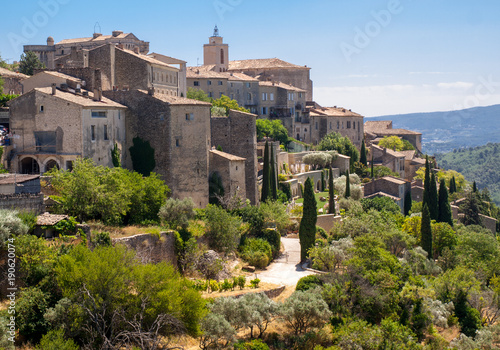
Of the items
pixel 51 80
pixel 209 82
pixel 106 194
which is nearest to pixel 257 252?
pixel 106 194

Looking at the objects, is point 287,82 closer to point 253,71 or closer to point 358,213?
point 253,71

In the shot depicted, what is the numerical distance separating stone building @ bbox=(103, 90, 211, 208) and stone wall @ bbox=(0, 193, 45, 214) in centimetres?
1316

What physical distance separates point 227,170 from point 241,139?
610 cm

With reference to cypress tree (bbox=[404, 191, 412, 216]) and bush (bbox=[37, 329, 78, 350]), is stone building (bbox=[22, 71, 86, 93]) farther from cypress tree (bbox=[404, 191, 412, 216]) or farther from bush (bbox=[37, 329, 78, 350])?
cypress tree (bbox=[404, 191, 412, 216])

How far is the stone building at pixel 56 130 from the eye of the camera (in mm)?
41750

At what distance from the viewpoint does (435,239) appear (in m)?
53.3

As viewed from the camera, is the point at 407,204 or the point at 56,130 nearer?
the point at 56,130

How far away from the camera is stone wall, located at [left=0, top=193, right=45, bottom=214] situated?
32.5 m

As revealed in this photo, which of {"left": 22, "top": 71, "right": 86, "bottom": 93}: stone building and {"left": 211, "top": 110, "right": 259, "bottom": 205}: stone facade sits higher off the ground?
{"left": 22, "top": 71, "right": 86, "bottom": 93}: stone building

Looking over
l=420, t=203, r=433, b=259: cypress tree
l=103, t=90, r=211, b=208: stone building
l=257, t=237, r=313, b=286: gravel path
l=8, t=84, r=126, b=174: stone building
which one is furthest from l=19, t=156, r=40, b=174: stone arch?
l=420, t=203, r=433, b=259: cypress tree

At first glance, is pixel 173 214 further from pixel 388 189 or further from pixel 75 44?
pixel 75 44

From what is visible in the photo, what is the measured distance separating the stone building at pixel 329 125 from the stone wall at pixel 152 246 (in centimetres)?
5411

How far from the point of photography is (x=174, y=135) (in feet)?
151

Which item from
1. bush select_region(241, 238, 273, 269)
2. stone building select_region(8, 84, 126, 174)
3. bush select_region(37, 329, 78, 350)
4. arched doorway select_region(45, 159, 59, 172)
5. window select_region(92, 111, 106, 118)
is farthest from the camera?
bush select_region(241, 238, 273, 269)
